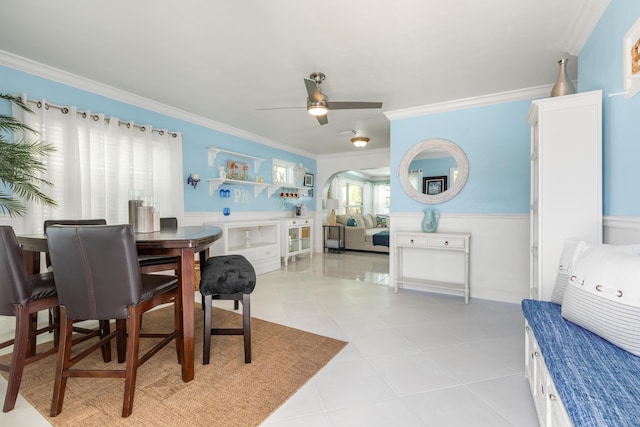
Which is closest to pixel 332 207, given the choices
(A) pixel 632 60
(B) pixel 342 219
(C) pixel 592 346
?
(B) pixel 342 219

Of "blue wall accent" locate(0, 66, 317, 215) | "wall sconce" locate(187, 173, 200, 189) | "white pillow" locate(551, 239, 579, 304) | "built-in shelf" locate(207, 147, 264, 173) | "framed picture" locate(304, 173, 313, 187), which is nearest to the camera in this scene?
"white pillow" locate(551, 239, 579, 304)

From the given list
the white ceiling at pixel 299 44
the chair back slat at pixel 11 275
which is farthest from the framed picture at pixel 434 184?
the chair back slat at pixel 11 275

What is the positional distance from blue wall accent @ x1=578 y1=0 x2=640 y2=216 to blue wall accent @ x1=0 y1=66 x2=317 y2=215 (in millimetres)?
4207

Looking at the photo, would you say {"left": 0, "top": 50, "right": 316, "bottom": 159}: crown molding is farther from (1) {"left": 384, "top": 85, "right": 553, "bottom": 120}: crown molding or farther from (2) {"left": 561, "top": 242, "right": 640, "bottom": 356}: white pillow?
(2) {"left": 561, "top": 242, "right": 640, "bottom": 356}: white pillow

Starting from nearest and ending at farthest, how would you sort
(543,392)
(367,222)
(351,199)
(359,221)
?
1. (543,392)
2. (359,221)
3. (367,222)
4. (351,199)

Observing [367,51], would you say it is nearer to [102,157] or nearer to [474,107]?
[474,107]

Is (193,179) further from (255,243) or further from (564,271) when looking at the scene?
(564,271)

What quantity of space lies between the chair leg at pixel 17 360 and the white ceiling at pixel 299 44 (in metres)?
1.88

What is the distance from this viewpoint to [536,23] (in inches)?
79.7

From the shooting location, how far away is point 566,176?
6.08ft

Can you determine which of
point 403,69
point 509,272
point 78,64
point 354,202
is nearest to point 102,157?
point 78,64

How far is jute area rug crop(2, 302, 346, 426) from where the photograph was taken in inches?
57.6

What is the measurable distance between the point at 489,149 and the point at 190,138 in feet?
12.6

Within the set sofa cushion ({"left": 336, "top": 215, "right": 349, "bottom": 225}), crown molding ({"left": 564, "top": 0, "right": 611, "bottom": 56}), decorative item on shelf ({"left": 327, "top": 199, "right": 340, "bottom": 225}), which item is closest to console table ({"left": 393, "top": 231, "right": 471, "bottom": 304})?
crown molding ({"left": 564, "top": 0, "right": 611, "bottom": 56})
